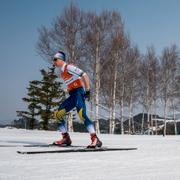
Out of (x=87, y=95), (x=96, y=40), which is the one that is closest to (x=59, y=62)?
(x=87, y=95)

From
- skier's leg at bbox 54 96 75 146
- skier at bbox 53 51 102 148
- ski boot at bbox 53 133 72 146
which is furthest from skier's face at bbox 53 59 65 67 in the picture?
ski boot at bbox 53 133 72 146

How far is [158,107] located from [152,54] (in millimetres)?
5815

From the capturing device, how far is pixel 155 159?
15.6 feet

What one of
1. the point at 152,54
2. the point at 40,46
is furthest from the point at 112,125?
the point at 152,54

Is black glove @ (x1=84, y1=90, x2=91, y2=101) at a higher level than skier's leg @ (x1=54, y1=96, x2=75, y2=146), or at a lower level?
higher

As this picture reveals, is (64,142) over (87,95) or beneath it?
beneath

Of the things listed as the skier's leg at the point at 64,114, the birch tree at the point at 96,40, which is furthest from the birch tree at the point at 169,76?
the skier's leg at the point at 64,114

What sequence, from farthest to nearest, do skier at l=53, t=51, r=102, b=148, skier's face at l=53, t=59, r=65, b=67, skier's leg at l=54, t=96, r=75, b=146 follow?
skier's face at l=53, t=59, r=65, b=67 → skier's leg at l=54, t=96, r=75, b=146 → skier at l=53, t=51, r=102, b=148

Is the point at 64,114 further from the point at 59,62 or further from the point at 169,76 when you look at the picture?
the point at 169,76

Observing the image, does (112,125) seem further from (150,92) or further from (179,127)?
(179,127)

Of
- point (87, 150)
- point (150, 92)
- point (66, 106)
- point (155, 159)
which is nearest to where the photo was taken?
point (155, 159)

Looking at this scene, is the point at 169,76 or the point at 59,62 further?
the point at 169,76

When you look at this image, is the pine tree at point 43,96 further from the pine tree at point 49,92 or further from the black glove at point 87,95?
the black glove at point 87,95

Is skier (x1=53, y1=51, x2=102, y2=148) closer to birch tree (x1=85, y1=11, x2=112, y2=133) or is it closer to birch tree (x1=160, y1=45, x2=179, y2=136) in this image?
birch tree (x1=85, y1=11, x2=112, y2=133)
